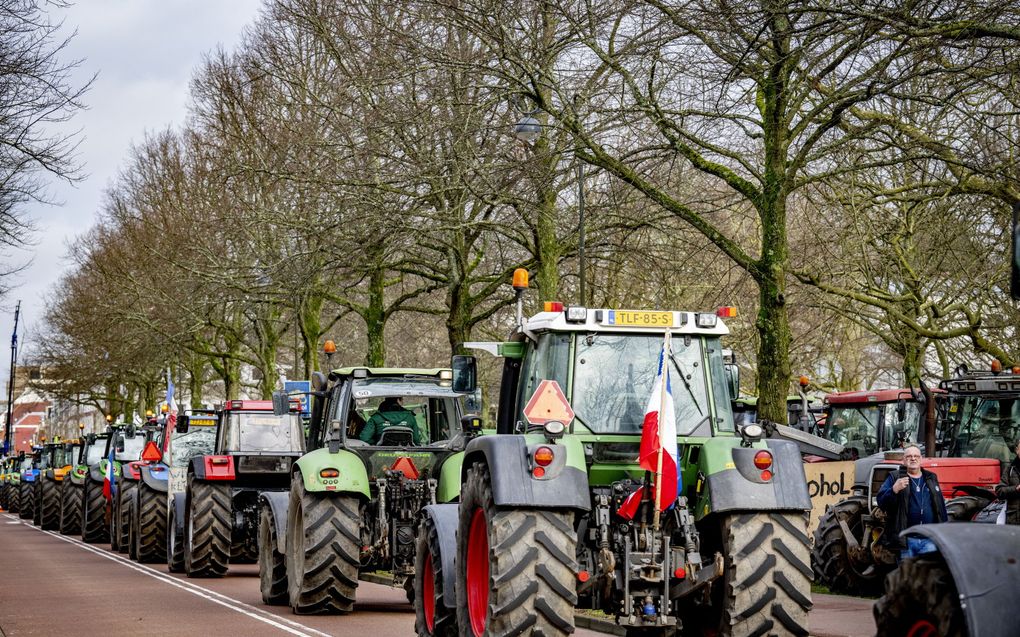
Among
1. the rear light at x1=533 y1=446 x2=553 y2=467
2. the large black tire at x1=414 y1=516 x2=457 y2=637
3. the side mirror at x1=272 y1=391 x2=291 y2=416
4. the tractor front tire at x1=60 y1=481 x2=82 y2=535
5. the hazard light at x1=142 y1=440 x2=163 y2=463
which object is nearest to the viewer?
the rear light at x1=533 y1=446 x2=553 y2=467

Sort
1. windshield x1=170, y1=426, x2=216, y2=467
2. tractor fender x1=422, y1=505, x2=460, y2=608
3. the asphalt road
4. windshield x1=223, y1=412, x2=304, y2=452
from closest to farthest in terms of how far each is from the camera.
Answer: tractor fender x1=422, y1=505, x2=460, y2=608
the asphalt road
windshield x1=223, y1=412, x2=304, y2=452
windshield x1=170, y1=426, x2=216, y2=467

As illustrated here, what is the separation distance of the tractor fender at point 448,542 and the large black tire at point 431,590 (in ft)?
0.11

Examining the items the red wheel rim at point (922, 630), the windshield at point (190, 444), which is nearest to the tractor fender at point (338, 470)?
the red wheel rim at point (922, 630)

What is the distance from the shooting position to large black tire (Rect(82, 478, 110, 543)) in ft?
108

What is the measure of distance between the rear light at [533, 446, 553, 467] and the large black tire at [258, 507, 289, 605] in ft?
23.8

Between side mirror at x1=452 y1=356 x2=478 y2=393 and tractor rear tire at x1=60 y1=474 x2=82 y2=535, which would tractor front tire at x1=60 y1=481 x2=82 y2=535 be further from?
side mirror at x1=452 y1=356 x2=478 y2=393

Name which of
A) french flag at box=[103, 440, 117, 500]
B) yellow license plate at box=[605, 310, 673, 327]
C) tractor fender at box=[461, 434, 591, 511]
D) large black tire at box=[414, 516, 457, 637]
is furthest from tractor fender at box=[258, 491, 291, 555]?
french flag at box=[103, 440, 117, 500]

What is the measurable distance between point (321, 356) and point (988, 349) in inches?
1429

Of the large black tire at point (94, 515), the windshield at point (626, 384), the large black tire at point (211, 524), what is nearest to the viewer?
Answer: the windshield at point (626, 384)

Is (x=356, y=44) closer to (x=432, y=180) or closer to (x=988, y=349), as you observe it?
(x=432, y=180)

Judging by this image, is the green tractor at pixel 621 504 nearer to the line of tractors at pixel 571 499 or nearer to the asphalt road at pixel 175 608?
the line of tractors at pixel 571 499

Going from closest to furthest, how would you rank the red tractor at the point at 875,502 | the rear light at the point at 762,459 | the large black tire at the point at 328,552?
the rear light at the point at 762,459
the large black tire at the point at 328,552
the red tractor at the point at 875,502

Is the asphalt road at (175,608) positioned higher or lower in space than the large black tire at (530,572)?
lower

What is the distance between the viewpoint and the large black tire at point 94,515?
33.0m
